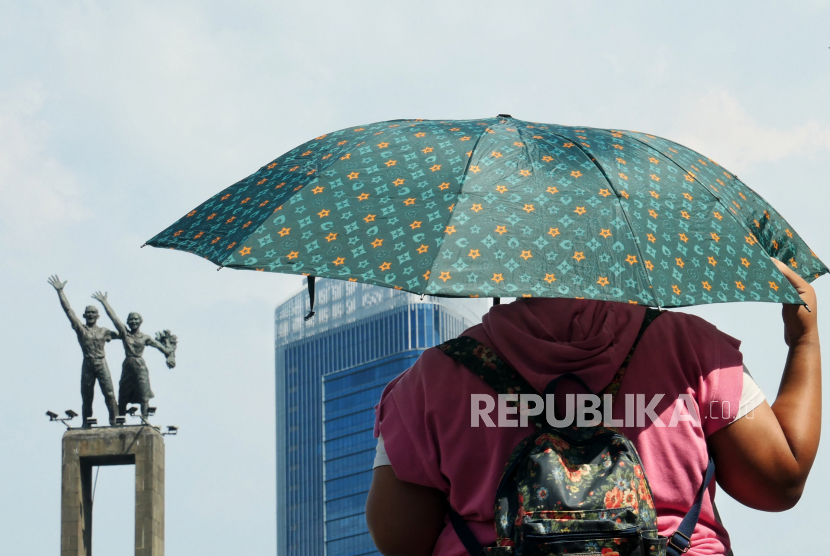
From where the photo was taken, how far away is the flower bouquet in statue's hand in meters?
20.5

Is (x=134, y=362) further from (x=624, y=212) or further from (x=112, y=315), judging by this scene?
(x=624, y=212)

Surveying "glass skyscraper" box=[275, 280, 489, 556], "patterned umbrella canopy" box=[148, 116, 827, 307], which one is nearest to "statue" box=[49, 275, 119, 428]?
"patterned umbrella canopy" box=[148, 116, 827, 307]

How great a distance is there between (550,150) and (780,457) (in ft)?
2.86

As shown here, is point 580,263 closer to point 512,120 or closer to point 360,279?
point 360,279

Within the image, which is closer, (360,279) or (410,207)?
(360,279)

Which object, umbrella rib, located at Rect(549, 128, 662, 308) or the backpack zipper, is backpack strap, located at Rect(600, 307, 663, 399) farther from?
the backpack zipper

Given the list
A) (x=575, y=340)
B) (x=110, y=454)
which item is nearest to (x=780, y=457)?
(x=575, y=340)

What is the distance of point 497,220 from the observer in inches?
89.1

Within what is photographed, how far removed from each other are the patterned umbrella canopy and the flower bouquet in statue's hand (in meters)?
18.4

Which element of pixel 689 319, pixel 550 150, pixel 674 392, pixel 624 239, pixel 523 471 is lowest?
pixel 523 471

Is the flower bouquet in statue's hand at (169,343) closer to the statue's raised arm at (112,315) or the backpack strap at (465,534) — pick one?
the statue's raised arm at (112,315)

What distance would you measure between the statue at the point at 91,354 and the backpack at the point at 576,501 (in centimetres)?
1798

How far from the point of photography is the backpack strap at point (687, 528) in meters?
2.22

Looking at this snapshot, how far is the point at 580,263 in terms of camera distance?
2229 millimetres
